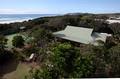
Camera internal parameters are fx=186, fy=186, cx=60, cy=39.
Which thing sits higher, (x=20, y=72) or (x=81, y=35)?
(x=81, y=35)

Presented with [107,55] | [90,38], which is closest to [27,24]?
[90,38]

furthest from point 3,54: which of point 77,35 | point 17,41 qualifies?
point 77,35

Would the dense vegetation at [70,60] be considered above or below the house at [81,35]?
above

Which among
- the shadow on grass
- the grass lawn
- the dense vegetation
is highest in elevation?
the dense vegetation

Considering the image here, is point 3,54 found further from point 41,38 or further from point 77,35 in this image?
point 77,35

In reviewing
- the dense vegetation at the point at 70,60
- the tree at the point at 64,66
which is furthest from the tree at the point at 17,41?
the tree at the point at 64,66

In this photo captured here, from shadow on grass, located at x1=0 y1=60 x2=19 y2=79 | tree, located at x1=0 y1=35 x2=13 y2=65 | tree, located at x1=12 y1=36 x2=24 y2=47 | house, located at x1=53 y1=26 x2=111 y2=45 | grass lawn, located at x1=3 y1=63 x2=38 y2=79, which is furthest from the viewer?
house, located at x1=53 y1=26 x2=111 y2=45

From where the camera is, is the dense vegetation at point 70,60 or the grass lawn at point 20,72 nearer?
the dense vegetation at point 70,60

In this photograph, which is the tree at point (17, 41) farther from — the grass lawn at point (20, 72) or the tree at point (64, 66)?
the tree at point (64, 66)

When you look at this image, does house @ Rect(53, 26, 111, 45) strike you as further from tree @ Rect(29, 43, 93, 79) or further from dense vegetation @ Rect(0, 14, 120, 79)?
tree @ Rect(29, 43, 93, 79)

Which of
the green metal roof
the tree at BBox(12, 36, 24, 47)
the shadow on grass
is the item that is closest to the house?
the green metal roof

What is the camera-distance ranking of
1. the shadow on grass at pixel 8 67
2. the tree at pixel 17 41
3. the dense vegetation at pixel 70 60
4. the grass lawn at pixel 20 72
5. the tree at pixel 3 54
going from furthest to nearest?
the tree at pixel 17 41, the tree at pixel 3 54, the shadow on grass at pixel 8 67, the grass lawn at pixel 20 72, the dense vegetation at pixel 70 60

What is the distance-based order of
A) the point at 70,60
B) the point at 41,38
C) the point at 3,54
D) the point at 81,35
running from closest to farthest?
the point at 70,60 < the point at 3,54 < the point at 41,38 < the point at 81,35
